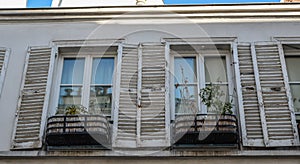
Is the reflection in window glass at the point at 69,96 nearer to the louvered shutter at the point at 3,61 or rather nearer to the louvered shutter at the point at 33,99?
the louvered shutter at the point at 33,99

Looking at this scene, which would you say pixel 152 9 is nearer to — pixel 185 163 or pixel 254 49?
pixel 254 49

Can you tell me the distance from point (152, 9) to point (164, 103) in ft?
5.81

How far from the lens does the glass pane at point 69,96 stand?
20.4 feet

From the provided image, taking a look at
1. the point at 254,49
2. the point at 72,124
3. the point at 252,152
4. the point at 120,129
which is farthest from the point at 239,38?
the point at 72,124

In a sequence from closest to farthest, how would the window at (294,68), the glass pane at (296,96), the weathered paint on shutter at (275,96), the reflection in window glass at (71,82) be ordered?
the weathered paint on shutter at (275,96) → the glass pane at (296,96) → the window at (294,68) → the reflection in window glass at (71,82)

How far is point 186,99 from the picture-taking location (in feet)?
20.2

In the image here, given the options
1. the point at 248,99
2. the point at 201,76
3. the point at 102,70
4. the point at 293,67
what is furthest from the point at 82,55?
the point at 293,67

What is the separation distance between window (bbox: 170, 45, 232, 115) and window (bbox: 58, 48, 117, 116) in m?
1.05

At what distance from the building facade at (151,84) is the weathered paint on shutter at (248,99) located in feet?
0.05

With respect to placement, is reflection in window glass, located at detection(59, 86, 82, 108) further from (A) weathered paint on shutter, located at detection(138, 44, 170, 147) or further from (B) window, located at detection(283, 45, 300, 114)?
(B) window, located at detection(283, 45, 300, 114)

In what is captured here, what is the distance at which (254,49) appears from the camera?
635 centimetres

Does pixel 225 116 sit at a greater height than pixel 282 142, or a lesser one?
greater

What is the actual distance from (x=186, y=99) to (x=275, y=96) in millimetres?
1327

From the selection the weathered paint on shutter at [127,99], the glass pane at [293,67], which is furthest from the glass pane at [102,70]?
the glass pane at [293,67]
